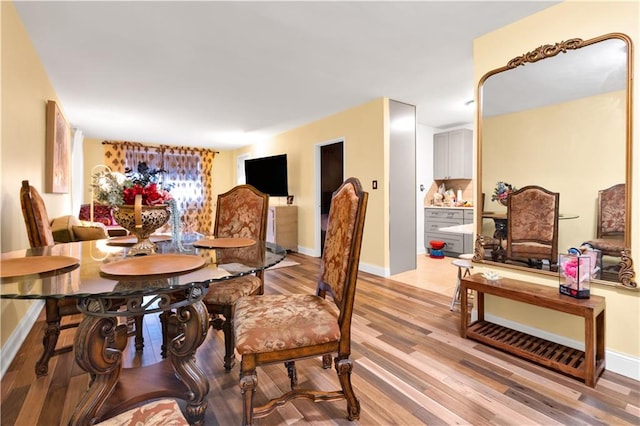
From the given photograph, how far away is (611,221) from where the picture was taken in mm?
1892

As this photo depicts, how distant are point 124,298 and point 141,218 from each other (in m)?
0.51

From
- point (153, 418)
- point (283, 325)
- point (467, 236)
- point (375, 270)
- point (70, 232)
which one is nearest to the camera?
point (153, 418)

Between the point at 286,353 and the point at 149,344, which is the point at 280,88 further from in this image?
the point at 286,353

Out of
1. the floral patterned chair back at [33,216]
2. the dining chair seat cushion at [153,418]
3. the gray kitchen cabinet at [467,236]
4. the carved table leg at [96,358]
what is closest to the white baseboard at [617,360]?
the dining chair seat cushion at [153,418]

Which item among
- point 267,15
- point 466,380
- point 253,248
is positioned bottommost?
point 466,380

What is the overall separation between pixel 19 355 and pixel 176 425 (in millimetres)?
2002

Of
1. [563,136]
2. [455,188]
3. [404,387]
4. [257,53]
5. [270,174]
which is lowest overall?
[404,387]

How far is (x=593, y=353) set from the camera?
1.68m

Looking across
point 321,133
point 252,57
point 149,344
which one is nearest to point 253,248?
point 149,344

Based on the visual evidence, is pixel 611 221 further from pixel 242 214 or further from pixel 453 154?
pixel 453 154

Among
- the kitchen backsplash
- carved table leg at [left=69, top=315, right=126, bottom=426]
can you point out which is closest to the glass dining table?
carved table leg at [left=69, top=315, right=126, bottom=426]

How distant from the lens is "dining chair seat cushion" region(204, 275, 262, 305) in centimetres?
180

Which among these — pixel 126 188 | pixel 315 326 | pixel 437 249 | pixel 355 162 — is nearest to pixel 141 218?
pixel 126 188

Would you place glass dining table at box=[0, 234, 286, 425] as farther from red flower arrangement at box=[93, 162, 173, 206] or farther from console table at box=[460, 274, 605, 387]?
console table at box=[460, 274, 605, 387]
